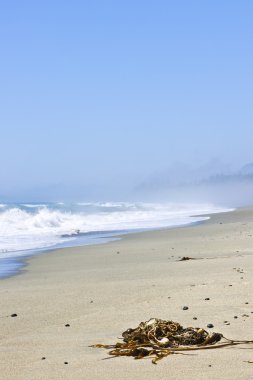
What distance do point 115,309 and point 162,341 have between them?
230 cm

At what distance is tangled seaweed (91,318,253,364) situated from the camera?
235 inches

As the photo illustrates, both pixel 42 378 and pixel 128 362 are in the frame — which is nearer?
pixel 42 378

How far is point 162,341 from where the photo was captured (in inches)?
244

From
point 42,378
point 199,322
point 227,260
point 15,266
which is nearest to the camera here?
point 42,378

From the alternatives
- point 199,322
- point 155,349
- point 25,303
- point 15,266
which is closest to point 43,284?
point 25,303

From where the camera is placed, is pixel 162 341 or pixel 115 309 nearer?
pixel 162 341

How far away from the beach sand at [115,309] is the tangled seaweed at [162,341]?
14cm

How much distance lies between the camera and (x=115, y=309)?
844 cm

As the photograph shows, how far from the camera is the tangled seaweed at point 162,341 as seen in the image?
5.98 meters

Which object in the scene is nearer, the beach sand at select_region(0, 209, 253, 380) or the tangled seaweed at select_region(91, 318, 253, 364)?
the beach sand at select_region(0, 209, 253, 380)

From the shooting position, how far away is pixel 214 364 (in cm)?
548

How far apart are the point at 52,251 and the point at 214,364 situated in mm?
13711

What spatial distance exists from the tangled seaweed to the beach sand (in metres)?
0.14

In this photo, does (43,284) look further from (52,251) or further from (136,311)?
(52,251)
